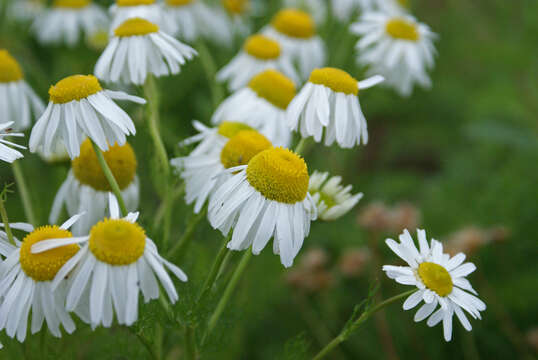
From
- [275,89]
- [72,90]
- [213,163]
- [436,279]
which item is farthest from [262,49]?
[436,279]

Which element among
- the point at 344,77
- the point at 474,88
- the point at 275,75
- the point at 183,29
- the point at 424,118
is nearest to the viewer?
the point at 344,77

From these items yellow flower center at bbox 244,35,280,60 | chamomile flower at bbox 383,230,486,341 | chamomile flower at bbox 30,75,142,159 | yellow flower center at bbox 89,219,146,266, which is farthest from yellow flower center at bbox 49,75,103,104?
yellow flower center at bbox 244,35,280,60

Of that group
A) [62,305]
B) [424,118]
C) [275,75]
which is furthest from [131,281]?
[424,118]

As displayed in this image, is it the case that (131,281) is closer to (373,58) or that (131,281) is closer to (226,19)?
(373,58)

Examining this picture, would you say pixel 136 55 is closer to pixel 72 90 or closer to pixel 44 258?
pixel 72 90

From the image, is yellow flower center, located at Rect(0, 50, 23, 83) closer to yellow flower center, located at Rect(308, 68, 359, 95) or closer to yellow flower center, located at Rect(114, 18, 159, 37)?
yellow flower center, located at Rect(114, 18, 159, 37)

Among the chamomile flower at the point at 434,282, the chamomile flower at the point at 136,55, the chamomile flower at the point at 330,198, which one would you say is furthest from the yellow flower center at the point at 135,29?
the chamomile flower at the point at 434,282
